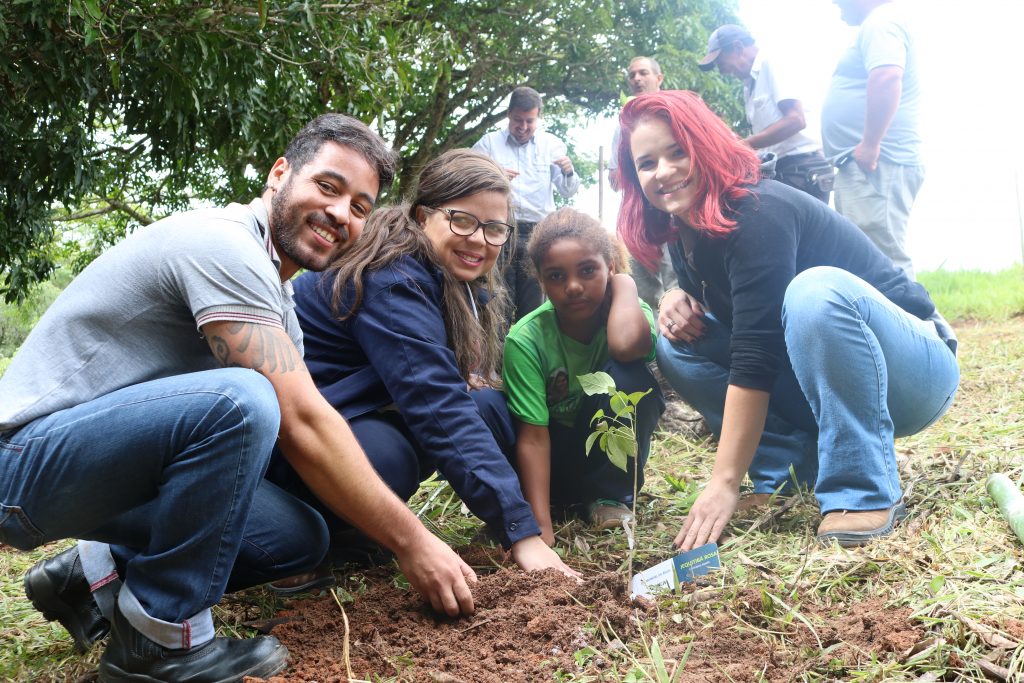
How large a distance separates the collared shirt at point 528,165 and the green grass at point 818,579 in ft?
8.76

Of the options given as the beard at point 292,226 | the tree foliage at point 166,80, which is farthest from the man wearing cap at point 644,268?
the beard at point 292,226

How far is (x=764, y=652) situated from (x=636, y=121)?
1466 mm

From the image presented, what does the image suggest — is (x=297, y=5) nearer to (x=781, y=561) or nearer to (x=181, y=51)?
(x=181, y=51)

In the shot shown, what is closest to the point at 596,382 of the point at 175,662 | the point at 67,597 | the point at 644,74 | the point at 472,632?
the point at 472,632

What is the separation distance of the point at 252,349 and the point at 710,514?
1.24 meters

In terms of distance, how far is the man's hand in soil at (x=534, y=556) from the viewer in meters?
1.84

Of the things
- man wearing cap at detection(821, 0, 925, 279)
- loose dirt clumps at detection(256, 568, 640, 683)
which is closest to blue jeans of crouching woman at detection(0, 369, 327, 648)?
loose dirt clumps at detection(256, 568, 640, 683)

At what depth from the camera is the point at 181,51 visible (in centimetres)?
305

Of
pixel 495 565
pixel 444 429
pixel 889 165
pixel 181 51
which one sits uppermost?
pixel 181 51

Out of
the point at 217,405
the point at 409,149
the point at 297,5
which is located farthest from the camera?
the point at 409,149

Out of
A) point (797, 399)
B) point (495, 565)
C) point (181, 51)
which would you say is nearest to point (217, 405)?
point (495, 565)

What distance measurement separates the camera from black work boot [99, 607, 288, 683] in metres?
1.44

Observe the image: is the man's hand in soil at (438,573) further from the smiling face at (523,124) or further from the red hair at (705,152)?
the smiling face at (523,124)

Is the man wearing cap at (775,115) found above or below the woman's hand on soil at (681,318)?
above
